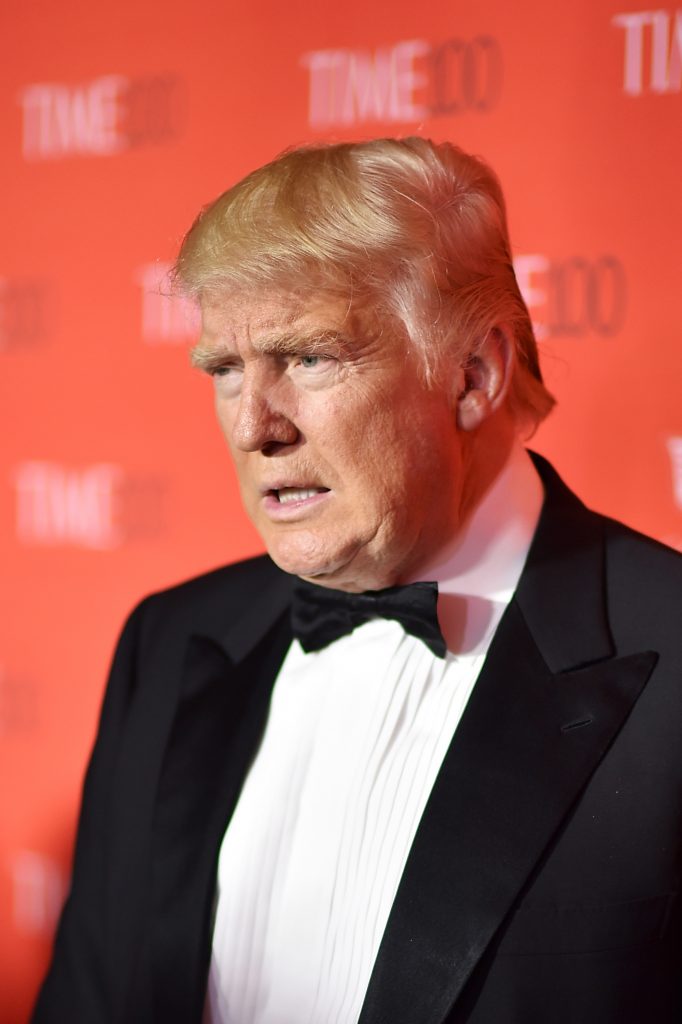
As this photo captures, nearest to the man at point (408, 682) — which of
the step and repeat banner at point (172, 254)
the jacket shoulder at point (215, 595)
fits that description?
the jacket shoulder at point (215, 595)

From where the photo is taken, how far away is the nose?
122 cm

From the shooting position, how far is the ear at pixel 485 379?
1.30m

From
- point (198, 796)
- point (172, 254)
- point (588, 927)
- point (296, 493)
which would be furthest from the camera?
point (172, 254)

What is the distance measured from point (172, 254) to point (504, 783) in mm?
867

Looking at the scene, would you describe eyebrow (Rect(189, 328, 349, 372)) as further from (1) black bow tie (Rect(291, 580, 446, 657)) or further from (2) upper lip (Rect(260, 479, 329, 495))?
(1) black bow tie (Rect(291, 580, 446, 657))

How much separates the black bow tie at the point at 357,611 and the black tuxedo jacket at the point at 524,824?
0.08m

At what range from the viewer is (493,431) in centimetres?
136

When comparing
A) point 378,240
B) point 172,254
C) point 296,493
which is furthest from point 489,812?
point 172,254

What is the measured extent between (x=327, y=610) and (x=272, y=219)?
1.58 feet

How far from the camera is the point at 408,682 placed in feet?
4.42

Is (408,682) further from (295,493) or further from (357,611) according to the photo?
(295,493)

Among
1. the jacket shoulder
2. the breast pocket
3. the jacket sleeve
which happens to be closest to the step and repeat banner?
the jacket shoulder

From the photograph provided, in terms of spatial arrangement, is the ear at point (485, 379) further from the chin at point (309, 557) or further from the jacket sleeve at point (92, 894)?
the jacket sleeve at point (92, 894)

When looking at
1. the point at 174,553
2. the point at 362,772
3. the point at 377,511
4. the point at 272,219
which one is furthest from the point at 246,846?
the point at 174,553
